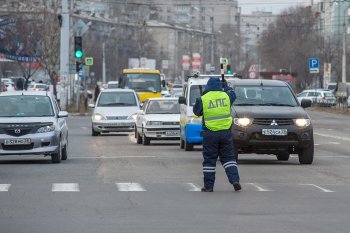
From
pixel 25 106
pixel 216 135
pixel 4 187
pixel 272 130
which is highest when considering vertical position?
pixel 25 106

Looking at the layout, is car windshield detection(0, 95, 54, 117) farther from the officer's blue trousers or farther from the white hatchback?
the white hatchback

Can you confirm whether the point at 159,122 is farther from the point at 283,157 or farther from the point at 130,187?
the point at 130,187

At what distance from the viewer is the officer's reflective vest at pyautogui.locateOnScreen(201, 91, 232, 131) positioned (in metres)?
18.0

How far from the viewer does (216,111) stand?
1802 centimetres

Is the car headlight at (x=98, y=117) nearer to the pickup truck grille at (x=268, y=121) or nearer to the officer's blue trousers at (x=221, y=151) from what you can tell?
the pickup truck grille at (x=268, y=121)

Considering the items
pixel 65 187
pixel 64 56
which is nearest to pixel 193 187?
pixel 65 187

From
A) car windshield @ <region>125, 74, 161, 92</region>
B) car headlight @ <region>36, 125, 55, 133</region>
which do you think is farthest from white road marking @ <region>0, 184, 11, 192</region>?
car windshield @ <region>125, 74, 161, 92</region>

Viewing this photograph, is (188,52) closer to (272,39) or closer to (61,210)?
(272,39)

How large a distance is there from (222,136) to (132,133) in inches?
995

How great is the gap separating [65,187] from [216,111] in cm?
263

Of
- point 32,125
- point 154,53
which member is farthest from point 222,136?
point 154,53

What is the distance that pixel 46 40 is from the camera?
3002 inches

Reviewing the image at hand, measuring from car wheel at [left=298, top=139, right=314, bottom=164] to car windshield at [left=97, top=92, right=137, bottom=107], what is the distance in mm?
17530

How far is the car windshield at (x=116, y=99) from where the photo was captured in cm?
4134
